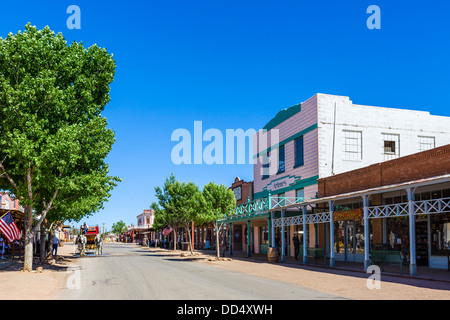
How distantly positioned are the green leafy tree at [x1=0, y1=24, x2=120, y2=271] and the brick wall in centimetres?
1415

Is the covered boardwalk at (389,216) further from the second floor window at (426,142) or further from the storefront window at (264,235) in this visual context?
the storefront window at (264,235)

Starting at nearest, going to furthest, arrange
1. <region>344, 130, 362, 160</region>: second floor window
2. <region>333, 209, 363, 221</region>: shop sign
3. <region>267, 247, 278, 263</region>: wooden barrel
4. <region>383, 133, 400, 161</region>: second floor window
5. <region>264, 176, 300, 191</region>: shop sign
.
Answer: <region>333, 209, 363, 221</region>: shop sign → <region>267, 247, 278, 263</region>: wooden barrel → <region>344, 130, 362, 160</region>: second floor window → <region>383, 133, 400, 161</region>: second floor window → <region>264, 176, 300, 191</region>: shop sign

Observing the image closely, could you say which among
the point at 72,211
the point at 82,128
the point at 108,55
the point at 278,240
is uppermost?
the point at 108,55

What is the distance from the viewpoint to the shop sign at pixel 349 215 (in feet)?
73.2

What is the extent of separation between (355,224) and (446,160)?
8.54 meters

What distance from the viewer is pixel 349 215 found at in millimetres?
23297

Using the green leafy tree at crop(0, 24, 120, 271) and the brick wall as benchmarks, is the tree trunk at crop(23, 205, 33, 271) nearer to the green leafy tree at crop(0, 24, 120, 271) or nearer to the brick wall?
the green leafy tree at crop(0, 24, 120, 271)

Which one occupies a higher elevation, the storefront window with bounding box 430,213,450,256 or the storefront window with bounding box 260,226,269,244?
the storefront window with bounding box 430,213,450,256

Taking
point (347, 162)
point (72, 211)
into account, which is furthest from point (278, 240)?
point (72, 211)

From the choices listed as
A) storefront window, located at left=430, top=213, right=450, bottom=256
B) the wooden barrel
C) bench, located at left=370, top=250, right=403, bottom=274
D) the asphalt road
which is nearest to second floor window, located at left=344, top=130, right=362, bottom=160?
the wooden barrel

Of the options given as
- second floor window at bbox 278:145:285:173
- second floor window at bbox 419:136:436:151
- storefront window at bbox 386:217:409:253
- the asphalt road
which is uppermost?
second floor window at bbox 419:136:436:151

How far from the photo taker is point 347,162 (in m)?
32.5

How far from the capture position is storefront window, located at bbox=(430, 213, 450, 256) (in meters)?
21.2
